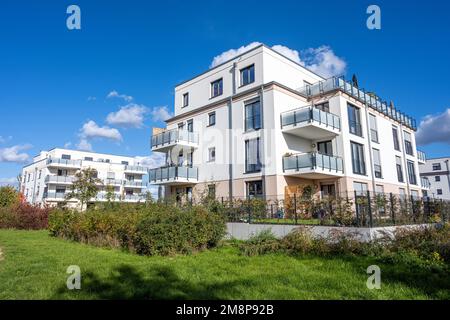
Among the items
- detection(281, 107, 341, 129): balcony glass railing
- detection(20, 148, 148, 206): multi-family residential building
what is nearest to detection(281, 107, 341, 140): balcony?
detection(281, 107, 341, 129): balcony glass railing

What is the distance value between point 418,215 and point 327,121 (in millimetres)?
8968

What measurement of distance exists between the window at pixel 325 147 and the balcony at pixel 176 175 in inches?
388

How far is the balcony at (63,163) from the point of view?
5105 cm

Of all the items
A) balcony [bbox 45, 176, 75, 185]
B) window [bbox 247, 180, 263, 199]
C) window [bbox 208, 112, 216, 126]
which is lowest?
window [bbox 247, 180, 263, 199]

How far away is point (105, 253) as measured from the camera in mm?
9828

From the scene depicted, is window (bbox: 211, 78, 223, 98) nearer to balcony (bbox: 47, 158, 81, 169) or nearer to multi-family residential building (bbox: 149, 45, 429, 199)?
multi-family residential building (bbox: 149, 45, 429, 199)

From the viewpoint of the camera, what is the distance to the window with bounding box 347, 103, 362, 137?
73.9 feet

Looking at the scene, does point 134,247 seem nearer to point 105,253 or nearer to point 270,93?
point 105,253

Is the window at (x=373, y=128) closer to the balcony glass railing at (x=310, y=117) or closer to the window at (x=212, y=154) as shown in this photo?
the balcony glass railing at (x=310, y=117)

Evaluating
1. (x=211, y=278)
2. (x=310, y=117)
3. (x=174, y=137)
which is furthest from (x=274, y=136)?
(x=211, y=278)

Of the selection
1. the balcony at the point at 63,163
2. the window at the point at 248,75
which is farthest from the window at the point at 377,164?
the balcony at the point at 63,163

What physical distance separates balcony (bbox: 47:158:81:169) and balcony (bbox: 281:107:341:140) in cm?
4370

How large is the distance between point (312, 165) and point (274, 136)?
3.19 metres

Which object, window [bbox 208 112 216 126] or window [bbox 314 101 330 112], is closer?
window [bbox 314 101 330 112]
